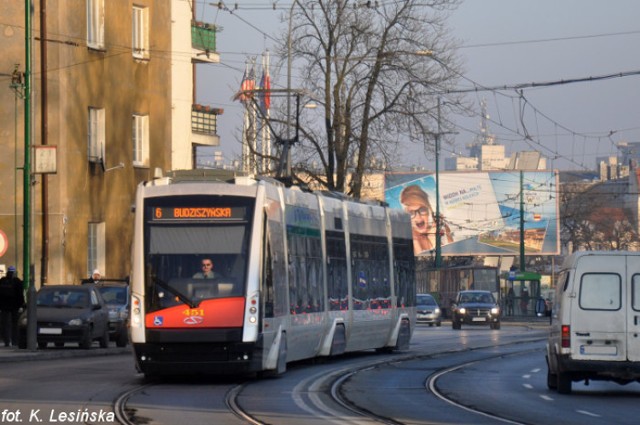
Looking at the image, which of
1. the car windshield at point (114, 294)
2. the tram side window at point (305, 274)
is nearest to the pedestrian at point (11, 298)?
the car windshield at point (114, 294)

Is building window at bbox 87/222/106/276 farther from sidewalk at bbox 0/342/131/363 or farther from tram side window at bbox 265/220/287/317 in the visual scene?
tram side window at bbox 265/220/287/317

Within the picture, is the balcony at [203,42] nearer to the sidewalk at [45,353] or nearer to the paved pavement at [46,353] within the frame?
the paved pavement at [46,353]

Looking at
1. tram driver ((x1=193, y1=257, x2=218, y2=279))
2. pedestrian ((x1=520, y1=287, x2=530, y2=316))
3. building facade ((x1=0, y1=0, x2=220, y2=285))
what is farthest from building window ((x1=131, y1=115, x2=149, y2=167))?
pedestrian ((x1=520, y1=287, x2=530, y2=316))

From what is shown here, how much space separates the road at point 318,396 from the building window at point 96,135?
16.1m

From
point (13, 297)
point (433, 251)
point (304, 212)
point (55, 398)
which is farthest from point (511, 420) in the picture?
point (433, 251)

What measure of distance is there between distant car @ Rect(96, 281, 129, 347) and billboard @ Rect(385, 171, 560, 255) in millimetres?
75718

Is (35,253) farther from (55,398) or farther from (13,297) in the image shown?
(55,398)

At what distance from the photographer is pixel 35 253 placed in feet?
136

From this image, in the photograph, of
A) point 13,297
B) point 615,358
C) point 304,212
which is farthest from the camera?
point 13,297

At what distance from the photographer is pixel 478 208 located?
379ft

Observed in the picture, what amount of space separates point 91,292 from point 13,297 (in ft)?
6.33

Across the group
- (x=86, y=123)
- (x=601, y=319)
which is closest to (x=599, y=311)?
(x=601, y=319)

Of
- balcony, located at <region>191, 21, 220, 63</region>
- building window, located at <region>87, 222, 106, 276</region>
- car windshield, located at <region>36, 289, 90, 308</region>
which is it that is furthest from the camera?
balcony, located at <region>191, 21, 220, 63</region>

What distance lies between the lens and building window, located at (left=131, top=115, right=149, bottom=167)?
46969 millimetres
